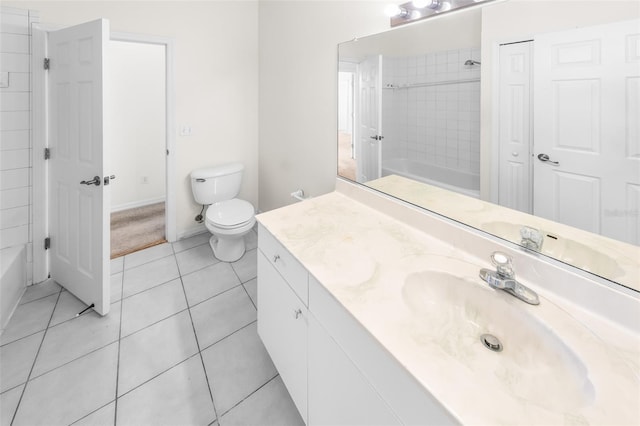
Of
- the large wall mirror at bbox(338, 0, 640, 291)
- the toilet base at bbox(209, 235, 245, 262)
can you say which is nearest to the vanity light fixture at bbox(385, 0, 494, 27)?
the large wall mirror at bbox(338, 0, 640, 291)

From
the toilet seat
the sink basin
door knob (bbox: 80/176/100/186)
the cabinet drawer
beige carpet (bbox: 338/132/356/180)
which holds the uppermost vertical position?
beige carpet (bbox: 338/132/356/180)

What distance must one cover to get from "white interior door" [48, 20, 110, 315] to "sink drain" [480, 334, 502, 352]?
2.00m

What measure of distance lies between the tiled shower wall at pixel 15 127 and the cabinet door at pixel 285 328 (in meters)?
1.94

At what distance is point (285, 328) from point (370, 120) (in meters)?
1.16

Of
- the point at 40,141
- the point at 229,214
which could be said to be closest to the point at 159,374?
the point at 229,214

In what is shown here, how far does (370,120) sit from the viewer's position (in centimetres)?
164

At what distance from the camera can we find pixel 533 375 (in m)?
0.70

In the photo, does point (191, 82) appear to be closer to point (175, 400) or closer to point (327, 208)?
point (327, 208)

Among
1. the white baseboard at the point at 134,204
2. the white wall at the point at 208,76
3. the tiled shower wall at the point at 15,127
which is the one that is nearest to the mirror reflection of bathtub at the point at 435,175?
the white wall at the point at 208,76

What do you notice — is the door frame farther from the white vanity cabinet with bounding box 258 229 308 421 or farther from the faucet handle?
the faucet handle

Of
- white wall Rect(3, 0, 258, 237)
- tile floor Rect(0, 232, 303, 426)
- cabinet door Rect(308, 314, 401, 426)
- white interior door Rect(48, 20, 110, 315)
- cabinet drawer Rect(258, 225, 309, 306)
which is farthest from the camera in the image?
white wall Rect(3, 0, 258, 237)

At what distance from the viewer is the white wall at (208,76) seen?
251 cm

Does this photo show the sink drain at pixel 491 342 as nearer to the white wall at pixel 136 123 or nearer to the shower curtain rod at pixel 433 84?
the shower curtain rod at pixel 433 84

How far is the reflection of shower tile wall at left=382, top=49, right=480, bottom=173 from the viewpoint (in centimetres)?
111
